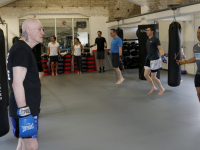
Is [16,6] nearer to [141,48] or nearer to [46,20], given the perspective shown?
[46,20]

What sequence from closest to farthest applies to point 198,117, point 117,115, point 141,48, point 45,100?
1. point 198,117
2. point 117,115
3. point 45,100
4. point 141,48

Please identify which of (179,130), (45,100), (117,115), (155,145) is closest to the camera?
(155,145)

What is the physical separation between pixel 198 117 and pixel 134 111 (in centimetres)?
112

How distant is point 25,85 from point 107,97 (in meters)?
4.41

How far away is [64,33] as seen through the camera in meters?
13.5

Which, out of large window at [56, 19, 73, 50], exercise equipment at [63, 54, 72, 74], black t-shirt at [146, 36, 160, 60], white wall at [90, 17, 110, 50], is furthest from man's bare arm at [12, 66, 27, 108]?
white wall at [90, 17, 110, 50]

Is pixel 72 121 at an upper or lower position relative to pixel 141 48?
lower

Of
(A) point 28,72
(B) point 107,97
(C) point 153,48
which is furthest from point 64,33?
(A) point 28,72

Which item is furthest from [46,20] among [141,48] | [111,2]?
[141,48]

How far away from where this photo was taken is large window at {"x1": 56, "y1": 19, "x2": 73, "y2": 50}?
13406 mm

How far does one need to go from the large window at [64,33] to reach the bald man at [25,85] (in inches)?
445

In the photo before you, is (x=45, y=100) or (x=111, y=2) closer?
(x=45, y=100)

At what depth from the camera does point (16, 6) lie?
1259 centimetres

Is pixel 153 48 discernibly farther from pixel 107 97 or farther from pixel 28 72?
pixel 28 72
